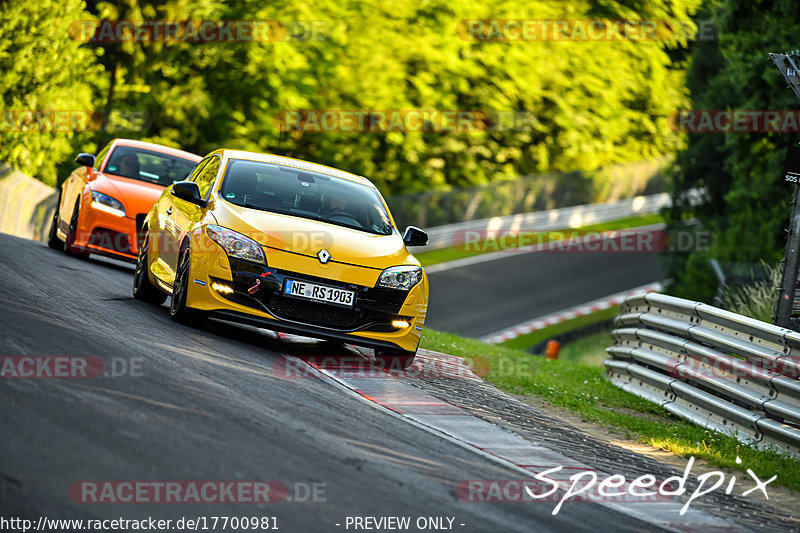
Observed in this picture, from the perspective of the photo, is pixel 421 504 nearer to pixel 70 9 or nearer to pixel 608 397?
pixel 608 397

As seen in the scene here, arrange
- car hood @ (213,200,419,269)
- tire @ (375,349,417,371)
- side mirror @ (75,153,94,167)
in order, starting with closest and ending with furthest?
car hood @ (213,200,419,269) → tire @ (375,349,417,371) → side mirror @ (75,153,94,167)

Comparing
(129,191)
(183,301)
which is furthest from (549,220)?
(183,301)

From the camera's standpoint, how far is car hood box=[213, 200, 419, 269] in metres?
9.18

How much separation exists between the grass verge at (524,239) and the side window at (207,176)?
74.3ft

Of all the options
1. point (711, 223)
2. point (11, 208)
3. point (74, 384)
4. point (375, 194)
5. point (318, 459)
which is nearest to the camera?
point (318, 459)

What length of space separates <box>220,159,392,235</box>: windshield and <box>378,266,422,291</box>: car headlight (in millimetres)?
740

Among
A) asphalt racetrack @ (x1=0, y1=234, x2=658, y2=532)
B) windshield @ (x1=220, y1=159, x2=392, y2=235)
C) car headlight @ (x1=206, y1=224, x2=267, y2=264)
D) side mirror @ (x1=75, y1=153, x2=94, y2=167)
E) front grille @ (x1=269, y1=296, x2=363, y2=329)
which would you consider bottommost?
asphalt racetrack @ (x1=0, y1=234, x2=658, y2=532)

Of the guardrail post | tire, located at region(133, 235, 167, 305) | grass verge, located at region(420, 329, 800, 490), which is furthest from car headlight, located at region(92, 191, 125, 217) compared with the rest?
the guardrail post

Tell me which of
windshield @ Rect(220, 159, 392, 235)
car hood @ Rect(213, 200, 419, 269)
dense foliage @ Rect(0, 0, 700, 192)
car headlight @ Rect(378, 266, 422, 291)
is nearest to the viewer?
car hood @ Rect(213, 200, 419, 269)

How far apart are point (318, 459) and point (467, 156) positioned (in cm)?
3986

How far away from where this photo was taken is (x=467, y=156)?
45.2 metres

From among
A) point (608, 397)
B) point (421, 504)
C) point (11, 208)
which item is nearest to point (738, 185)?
point (608, 397)

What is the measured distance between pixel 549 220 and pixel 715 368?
110 ft

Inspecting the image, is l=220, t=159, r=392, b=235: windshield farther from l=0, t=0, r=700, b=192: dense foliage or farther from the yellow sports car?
l=0, t=0, r=700, b=192: dense foliage
